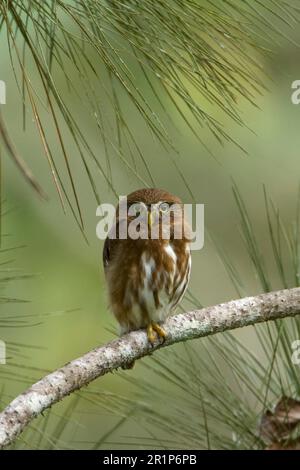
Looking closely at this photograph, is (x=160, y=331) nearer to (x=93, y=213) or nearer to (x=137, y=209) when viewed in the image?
(x=137, y=209)

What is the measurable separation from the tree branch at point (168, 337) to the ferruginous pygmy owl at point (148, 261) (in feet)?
1.06

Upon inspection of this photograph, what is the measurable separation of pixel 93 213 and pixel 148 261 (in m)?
2.45

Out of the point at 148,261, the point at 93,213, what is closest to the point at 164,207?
the point at 148,261

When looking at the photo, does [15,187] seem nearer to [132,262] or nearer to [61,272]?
[61,272]

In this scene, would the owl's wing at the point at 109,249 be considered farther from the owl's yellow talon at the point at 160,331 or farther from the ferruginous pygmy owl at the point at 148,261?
the owl's yellow talon at the point at 160,331

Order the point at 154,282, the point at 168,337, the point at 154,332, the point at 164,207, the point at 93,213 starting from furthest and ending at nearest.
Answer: the point at 93,213 → the point at 164,207 → the point at 154,282 → the point at 154,332 → the point at 168,337

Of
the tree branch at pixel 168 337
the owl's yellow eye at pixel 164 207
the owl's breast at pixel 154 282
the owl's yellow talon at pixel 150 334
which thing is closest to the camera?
the tree branch at pixel 168 337

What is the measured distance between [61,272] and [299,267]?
8.52 feet

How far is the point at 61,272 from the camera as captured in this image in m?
5.07

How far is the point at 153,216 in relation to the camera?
3.15 metres

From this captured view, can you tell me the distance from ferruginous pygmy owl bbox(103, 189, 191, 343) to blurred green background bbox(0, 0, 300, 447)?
1.48m

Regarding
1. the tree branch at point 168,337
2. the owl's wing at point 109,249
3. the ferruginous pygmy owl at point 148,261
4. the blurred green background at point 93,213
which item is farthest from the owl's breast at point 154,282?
the blurred green background at point 93,213

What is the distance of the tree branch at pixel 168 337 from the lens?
6.79ft
